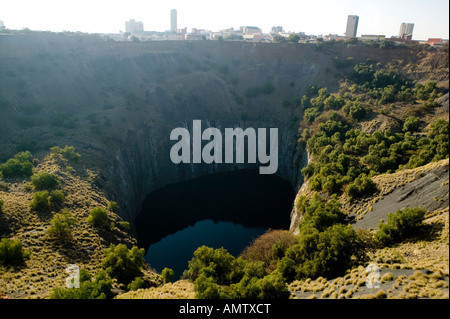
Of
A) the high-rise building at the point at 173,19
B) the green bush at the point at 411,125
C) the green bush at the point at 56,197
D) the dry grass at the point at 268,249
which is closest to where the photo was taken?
the dry grass at the point at 268,249

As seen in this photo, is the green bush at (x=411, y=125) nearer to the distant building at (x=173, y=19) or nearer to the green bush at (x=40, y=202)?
the green bush at (x=40, y=202)

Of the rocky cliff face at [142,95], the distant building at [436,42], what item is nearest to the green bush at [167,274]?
the rocky cliff face at [142,95]

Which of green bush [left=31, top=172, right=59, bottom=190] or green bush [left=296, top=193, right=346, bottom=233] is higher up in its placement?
green bush [left=31, top=172, right=59, bottom=190]

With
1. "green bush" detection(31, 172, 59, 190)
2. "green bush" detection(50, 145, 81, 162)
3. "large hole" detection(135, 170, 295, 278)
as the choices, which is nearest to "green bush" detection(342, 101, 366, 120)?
"large hole" detection(135, 170, 295, 278)

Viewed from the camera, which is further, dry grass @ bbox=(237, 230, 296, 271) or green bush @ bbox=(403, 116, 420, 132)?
green bush @ bbox=(403, 116, 420, 132)

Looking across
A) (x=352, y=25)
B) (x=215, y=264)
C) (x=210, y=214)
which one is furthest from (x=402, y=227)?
(x=352, y=25)

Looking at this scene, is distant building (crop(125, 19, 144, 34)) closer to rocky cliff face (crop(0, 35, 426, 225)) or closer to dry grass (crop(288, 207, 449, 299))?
rocky cliff face (crop(0, 35, 426, 225))

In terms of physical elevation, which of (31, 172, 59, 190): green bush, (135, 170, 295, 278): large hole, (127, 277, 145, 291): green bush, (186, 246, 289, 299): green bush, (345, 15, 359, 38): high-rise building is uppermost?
(345, 15, 359, 38): high-rise building
